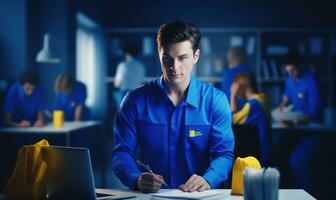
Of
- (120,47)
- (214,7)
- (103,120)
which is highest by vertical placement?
(214,7)

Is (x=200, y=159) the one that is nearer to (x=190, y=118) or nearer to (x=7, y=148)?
(x=190, y=118)

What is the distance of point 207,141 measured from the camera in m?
2.63

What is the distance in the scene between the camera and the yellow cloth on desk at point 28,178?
2.13 meters

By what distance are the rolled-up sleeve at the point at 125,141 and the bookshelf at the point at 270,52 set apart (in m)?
7.35

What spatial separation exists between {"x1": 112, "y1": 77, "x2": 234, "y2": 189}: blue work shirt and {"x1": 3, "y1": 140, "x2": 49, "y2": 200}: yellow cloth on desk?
19.2 inches

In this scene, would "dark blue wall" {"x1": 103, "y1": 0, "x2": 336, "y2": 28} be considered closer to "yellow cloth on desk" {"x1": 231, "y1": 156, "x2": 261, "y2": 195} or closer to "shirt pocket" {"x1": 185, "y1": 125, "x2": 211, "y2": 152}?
"shirt pocket" {"x1": 185, "y1": 125, "x2": 211, "y2": 152}

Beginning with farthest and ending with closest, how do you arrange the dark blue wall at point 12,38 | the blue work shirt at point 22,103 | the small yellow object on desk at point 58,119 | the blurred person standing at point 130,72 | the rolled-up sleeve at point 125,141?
1. the blurred person standing at point 130,72
2. the dark blue wall at point 12,38
3. the blue work shirt at point 22,103
4. the small yellow object on desk at point 58,119
5. the rolled-up sleeve at point 125,141

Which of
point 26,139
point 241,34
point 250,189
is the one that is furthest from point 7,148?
point 241,34

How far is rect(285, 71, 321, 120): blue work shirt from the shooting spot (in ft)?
20.2

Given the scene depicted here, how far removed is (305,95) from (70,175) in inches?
183

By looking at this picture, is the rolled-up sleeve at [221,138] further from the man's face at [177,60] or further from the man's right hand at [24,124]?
the man's right hand at [24,124]

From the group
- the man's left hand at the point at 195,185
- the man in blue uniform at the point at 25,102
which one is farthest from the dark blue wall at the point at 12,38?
the man's left hand at the point at 195,185

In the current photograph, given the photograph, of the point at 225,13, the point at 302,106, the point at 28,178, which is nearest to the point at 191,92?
the point at 28,178

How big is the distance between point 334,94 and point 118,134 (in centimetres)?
795
